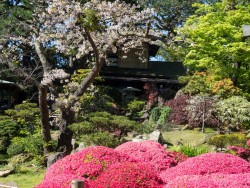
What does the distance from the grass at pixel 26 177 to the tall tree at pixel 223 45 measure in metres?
11.5

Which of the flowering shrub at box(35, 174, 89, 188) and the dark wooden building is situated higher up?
the dark wooden building

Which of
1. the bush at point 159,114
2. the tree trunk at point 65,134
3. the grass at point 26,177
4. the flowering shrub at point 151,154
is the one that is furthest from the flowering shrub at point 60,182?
the bush at point 159,114

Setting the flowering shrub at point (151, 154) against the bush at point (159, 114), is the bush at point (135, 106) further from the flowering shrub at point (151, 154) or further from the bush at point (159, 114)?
the flowering shrub at point (151, 154)

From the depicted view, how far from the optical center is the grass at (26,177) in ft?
29.9

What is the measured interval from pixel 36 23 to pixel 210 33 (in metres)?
10.3

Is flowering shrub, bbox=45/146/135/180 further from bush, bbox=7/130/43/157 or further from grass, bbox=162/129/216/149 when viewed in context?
grass, bbox=162/129/216/149

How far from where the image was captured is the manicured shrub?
1875 cm

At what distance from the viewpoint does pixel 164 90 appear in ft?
72.8

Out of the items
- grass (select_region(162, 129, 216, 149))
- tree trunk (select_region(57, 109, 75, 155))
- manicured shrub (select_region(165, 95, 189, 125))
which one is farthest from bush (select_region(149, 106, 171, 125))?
tree trunk (select_region(57, 109, 75, 155))

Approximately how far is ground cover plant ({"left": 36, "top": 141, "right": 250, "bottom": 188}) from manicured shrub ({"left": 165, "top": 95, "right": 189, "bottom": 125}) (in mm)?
12262

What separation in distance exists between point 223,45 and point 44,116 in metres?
12.1

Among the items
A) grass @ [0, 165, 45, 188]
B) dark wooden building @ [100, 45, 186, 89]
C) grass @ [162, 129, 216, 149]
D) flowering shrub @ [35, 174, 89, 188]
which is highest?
dark wooden building @ [100, 45, 186, 89]

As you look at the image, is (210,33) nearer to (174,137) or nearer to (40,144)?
(174,137)

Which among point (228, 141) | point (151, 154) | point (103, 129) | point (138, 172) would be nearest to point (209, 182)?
point (138, 172)
